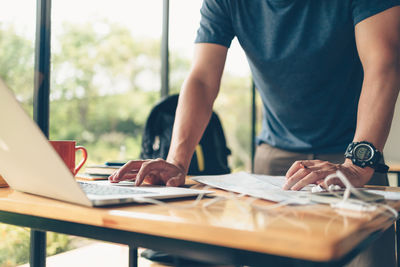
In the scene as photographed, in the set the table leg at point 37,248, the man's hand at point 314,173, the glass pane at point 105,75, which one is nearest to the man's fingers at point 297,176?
the man's hand at point 314,173

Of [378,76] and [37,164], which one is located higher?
[378,76]

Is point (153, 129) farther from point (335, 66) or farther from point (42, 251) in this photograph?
point (335, 66)

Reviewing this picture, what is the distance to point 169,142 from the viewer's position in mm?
2107

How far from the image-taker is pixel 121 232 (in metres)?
0.54

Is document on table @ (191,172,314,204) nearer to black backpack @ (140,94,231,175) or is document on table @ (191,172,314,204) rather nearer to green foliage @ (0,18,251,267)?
black backpack @ (140,94,231,175)

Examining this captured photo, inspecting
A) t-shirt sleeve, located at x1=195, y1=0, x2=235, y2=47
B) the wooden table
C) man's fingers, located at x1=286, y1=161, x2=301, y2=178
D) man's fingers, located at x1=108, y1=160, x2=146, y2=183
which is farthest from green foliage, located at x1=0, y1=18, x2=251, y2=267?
the wooden table

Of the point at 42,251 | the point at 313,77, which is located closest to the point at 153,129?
the point at 42,251

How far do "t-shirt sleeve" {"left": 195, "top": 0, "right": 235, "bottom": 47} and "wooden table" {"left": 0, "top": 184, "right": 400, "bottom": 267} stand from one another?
90 cm

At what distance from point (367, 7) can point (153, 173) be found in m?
0.84

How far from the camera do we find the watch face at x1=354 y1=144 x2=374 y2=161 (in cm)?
88

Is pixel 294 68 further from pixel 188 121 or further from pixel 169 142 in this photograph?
pixel 169 142

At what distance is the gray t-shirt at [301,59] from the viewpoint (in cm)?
134

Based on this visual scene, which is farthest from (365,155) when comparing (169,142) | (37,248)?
(37,248)

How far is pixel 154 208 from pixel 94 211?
9 cm
